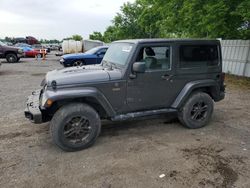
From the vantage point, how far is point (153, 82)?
474cm

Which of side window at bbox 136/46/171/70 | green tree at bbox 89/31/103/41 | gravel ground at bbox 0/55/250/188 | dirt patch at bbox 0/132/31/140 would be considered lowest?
dirt patch at bbox 0/132/31/140

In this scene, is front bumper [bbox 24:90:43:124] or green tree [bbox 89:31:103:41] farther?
green tree [bbox 89:31:103:41]

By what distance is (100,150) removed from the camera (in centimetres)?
427

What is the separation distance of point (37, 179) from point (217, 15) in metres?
9.84

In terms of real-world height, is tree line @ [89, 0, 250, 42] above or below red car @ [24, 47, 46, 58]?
above

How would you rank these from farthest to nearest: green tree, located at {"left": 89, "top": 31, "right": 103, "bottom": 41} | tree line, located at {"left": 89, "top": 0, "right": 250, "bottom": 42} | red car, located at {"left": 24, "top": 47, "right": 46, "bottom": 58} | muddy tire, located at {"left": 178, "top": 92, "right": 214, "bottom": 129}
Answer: green tree, located at {"left": 89, "top": 31, "right": 103, "bottom": 41} → red car, located at {"left": 24, "top": 47, "right": 46, "bottom": 58} → tree line, located at {"left": 89, "top": 0, "right": 250, "bottom": 42} → muddy tire, located at {"left": 178, "top": 92, "right": 214, "bottom": 129}

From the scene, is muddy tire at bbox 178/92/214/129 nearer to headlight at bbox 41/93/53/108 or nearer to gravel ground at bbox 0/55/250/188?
gravel ground at bbox 0/55/250/188

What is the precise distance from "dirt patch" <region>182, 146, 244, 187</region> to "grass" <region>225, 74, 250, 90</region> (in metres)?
6.89

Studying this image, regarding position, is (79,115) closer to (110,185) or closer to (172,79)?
(110,185)

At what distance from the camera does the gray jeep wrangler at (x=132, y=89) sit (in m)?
4.13

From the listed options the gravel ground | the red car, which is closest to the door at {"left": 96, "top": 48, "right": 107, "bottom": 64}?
the gravel ground

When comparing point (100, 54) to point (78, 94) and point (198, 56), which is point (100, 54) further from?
point (78, 94)

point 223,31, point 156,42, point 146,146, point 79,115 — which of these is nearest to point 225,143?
point 146,146

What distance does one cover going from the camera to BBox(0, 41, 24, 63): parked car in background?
17.7 metres
